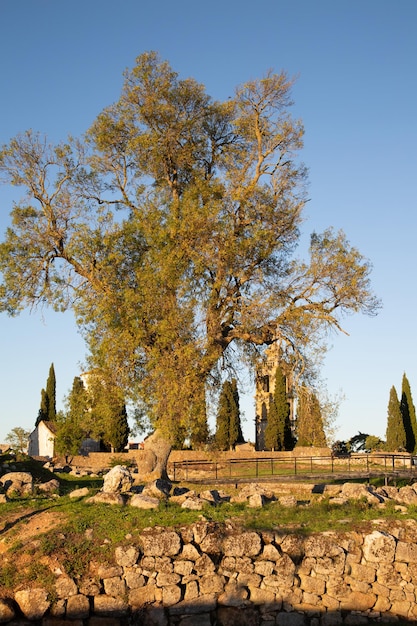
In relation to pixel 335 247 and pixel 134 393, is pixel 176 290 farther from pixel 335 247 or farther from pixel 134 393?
pixel 335 247

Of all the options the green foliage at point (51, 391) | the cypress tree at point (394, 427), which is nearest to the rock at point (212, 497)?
the cypress tree at point (394, 427)

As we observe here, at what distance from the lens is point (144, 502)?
15.1 metres

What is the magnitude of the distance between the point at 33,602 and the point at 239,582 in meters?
3.42

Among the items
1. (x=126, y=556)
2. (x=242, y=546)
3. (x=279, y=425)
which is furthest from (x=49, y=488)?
(x=279, y=425)

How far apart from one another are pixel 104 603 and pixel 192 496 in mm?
4206

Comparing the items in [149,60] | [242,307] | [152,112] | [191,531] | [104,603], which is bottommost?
[104,603]

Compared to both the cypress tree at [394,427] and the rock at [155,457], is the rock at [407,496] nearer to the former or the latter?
the rock at [155,457]

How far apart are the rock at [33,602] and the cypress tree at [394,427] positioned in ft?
153

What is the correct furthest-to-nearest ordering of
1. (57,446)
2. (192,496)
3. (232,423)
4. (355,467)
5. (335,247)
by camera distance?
(232,423) → (57,446) → (355,467) → (335,247) → (192,496)

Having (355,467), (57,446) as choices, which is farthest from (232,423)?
(355,467)

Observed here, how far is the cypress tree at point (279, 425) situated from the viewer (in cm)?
5334

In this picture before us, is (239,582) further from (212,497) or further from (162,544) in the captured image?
(212,497)

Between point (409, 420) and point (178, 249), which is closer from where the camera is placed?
point (178, 249)

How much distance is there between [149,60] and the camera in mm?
26453
